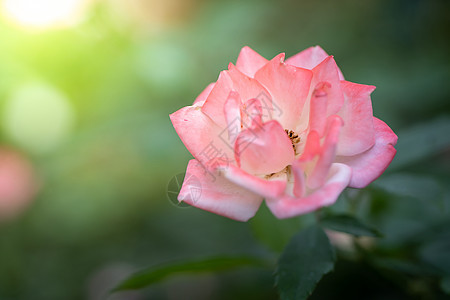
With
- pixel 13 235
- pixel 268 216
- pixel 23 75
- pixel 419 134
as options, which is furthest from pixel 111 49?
pixel 419 134

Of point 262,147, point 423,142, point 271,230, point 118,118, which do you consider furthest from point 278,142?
point 118,118

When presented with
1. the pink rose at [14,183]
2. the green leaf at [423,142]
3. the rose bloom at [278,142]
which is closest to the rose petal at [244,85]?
the rose bloom at [278,142]

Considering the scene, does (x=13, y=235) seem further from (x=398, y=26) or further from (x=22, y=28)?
(x=398, y=26)

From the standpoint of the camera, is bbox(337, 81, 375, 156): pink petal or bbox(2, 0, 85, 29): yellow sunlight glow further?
bbox(2, 0, 85, 29): yellow sunlight glow

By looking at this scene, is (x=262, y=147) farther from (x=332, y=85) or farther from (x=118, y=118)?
(x=118, y=118)

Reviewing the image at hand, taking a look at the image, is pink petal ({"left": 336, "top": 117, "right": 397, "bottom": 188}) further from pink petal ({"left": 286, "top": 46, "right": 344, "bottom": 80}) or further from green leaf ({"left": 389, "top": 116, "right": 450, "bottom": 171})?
green leaf ({"left": 389, "top": 116, "right": 450, "bottom": 171})

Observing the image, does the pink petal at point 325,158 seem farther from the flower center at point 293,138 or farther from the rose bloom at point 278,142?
the flower center at point 293,138

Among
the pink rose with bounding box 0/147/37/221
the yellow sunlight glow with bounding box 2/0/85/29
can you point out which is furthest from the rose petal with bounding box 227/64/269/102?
the pink rose with bounding box 0/147/37/221
